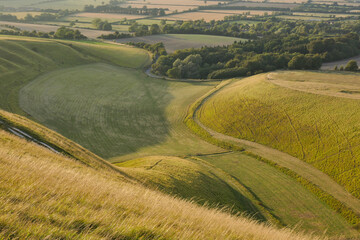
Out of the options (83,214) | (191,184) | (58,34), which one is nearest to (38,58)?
(58,34)

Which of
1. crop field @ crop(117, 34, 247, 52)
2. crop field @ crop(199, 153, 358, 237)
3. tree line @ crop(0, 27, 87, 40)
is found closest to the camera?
crop field @ crop(199, 153, 358, 237)

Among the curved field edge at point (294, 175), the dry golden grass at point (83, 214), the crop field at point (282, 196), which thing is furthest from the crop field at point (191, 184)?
the dry golden grass at point (83, 214)

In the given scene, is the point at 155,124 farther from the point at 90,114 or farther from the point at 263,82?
the point at 263,82

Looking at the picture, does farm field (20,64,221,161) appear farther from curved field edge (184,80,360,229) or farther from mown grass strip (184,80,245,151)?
curved field edge (184,80,360,229)

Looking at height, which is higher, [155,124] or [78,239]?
[78,239]

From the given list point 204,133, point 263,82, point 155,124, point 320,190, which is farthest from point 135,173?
point 263,82

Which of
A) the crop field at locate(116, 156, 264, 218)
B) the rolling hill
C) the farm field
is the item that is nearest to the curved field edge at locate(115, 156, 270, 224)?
the crop field at locate(116, 156, 264, 218)

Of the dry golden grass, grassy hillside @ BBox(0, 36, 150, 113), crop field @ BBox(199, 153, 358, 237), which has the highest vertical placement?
the dry golden grass
